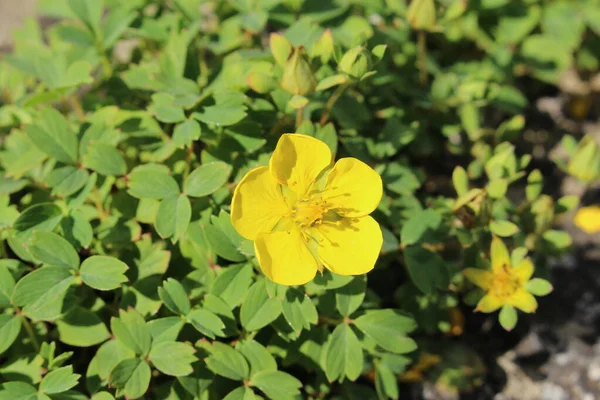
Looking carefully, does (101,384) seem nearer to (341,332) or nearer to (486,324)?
(341,332)

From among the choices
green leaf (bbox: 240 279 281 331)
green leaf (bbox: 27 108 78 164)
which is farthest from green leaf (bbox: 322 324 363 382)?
green leaf (bbox: 27 108 78 164)

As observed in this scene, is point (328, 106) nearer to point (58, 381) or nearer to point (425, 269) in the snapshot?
point (425, 269)

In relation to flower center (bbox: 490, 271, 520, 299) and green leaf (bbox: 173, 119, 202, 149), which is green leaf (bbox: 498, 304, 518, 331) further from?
green leaf (bbox: 173, 119, 202, 149)

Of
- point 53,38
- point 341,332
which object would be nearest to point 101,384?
point 341,332

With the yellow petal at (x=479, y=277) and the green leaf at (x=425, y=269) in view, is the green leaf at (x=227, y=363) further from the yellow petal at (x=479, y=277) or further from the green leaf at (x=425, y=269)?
the yellow petal at (x=479, y=277)

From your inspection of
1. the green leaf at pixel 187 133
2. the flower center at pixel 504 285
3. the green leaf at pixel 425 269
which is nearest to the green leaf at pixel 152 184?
the green leaf at pixel 187 133

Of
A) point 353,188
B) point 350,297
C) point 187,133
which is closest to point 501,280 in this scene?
point 350,297
